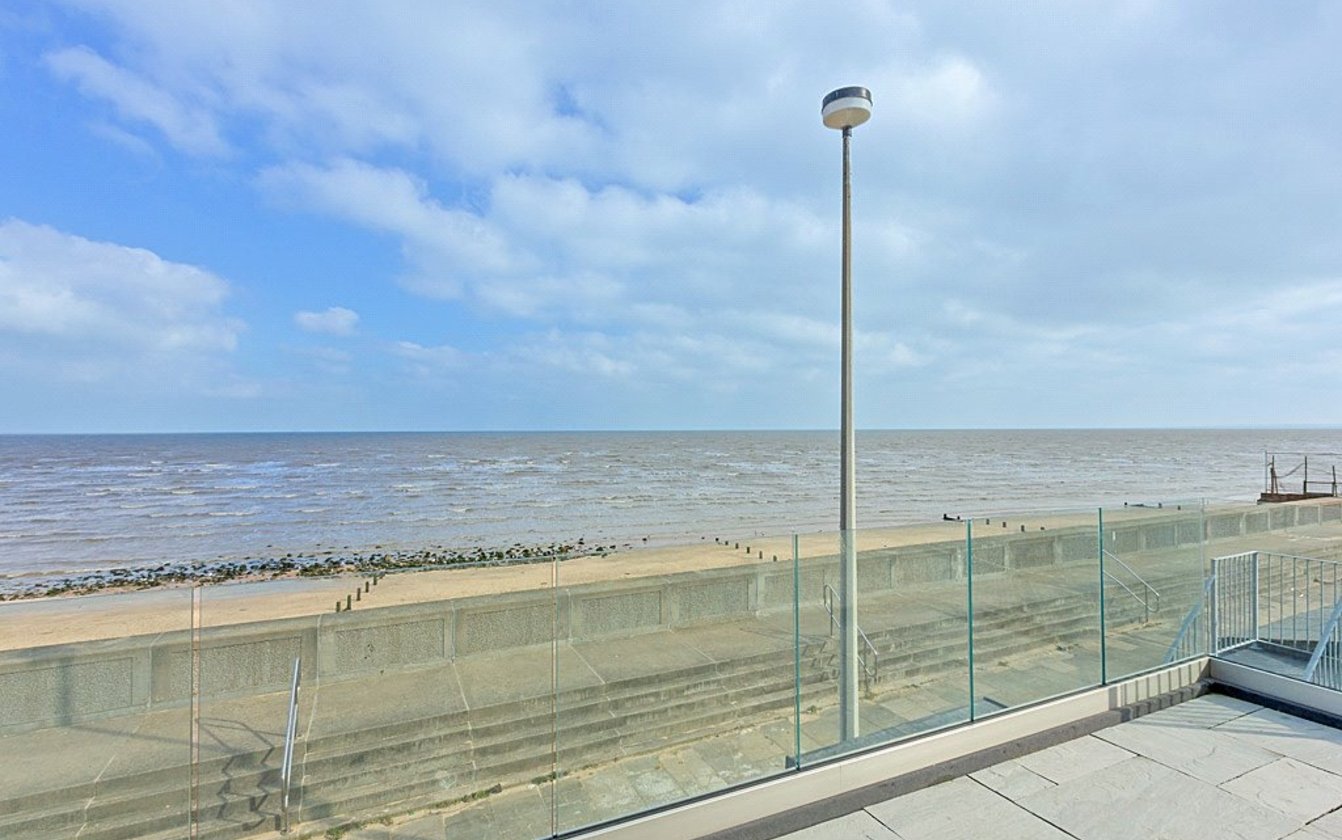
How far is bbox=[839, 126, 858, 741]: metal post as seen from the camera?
5.20m

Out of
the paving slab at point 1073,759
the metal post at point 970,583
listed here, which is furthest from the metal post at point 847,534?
the paving slab at point 1073,759

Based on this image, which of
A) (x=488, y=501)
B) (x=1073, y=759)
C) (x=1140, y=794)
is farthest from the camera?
(x=488, y=501)

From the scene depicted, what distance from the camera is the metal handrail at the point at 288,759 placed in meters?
5.79

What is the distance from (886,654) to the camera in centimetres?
632

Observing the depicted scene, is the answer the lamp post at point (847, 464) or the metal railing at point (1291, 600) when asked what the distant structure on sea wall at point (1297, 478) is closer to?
the metal railing at point (1291, 600)

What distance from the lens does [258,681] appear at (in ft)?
20.0

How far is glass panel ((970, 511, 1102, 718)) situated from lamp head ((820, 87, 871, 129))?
3814 mm

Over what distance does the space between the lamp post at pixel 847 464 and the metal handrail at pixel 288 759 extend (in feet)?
16.2

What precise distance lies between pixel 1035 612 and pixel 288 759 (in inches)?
281

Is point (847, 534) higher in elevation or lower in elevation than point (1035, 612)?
higher

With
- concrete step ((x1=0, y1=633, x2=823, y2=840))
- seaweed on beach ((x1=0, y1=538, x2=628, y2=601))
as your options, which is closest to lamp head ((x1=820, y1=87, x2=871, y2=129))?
concrete step ((x1=0, y1=633, x2=823, y2=840))

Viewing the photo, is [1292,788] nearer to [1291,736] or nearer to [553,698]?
[1291,736]

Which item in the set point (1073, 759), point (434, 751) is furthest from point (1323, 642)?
point (434, 751)

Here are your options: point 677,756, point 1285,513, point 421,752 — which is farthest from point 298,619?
point 1285,513
